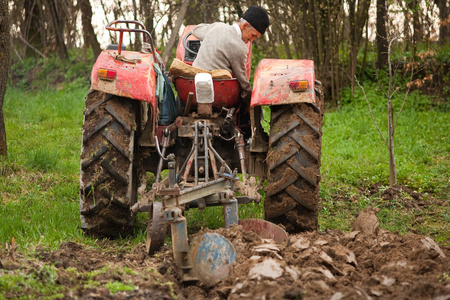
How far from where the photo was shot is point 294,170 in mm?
4266

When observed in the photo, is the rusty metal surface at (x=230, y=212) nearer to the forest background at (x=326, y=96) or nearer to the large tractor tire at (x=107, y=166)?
the large tractor tire at (x=107, y=166)

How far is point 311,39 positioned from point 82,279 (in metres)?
8.40

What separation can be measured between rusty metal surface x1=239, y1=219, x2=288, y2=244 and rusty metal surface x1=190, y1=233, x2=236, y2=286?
23.0 inches

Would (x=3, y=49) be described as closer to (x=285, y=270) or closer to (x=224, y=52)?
(x=224, y=52)

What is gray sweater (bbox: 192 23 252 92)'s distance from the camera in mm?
4707

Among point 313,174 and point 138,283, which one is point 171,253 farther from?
point 313,174

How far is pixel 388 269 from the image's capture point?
3.32 m

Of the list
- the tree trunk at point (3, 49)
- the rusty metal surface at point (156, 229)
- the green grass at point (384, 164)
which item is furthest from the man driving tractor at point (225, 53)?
the tree trunk at point (3, 49)

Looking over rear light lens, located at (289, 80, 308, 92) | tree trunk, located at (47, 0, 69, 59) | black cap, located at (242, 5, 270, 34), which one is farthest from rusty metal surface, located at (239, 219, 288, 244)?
tree trunk, located at (47, 0, 69, 59)

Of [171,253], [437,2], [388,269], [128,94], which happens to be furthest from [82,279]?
[437,2]

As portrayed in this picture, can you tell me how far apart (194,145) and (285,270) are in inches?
58.1

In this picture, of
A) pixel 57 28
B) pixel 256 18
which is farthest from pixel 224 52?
pixel 57 28

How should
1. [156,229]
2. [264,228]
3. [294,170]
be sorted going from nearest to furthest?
[156,229]
[264,228]
[294,170]

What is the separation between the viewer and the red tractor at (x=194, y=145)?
13.7ft
